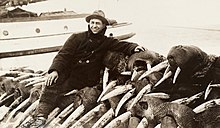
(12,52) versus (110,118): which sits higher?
(12,52)

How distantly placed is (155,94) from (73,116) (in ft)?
2.03

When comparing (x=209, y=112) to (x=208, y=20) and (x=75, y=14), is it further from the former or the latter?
(x=75, y=14)

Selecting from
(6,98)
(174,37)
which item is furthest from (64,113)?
(174,37)

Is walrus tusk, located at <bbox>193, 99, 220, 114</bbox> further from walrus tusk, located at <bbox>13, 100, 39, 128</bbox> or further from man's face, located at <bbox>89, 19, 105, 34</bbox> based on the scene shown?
walrus tusk, located at <bbox>13, 100, 39, 128</bbox>

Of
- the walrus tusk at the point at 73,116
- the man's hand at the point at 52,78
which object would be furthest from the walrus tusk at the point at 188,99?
the man's hand at the point at 52,78

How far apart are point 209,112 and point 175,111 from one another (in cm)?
14

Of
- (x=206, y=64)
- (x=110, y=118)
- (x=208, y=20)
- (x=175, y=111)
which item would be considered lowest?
(x=110, y=118)

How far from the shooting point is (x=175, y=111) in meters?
1.84

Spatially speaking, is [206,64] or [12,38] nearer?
[206,64]

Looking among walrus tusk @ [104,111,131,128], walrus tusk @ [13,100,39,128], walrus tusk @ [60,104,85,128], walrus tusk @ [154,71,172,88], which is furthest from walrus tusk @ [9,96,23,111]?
walrus tusk @ [154,71,172,88]

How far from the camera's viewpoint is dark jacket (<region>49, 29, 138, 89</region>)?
2463 mm

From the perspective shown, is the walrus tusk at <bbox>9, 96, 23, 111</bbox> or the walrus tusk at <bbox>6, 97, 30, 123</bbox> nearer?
the walrus tusk at <bbox>6, 97, 30, 123</bbox>

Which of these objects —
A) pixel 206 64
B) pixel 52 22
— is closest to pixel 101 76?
pixel 52 22

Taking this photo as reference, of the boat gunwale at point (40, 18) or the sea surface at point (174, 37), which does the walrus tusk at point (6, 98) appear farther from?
the sea surface at point (174, 37)
